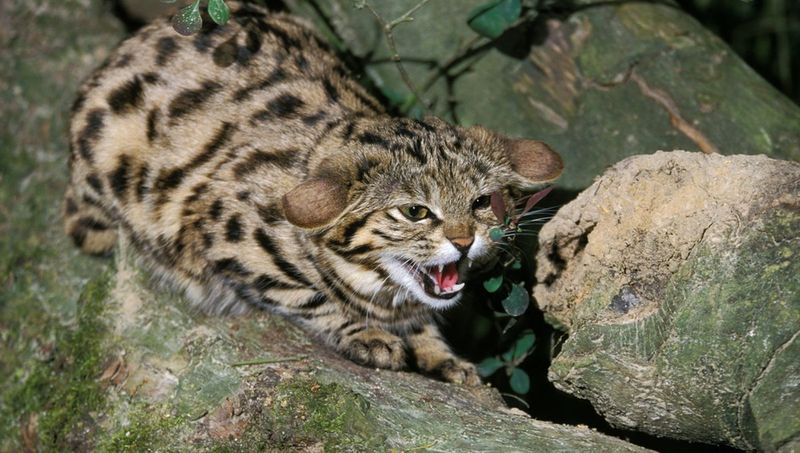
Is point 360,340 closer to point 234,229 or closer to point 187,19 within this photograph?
point 234,229

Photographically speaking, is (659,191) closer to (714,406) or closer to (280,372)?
(714,406)

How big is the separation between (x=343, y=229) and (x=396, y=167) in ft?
1.23

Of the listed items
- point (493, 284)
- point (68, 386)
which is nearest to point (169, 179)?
point (68, 386)

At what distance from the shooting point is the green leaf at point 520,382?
16.0 feet

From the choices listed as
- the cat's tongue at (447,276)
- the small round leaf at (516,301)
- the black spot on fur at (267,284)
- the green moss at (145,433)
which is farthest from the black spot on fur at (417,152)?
the green moss at (145,433)

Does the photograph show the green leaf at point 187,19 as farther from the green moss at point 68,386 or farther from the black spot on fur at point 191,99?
the green moss at point 68,386

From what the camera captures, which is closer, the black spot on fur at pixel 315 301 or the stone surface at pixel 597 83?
the black spot on fur at pixel 315 301

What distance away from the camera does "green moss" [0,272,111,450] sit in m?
4.62

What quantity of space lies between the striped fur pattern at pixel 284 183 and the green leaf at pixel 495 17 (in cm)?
75

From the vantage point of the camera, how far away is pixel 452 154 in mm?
4285

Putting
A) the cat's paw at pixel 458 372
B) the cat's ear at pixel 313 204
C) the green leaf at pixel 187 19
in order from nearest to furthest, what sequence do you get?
the cat's ear at pixel 313 204, the green leaf at pixel 187 19, the cat's paw at pixel 458 372

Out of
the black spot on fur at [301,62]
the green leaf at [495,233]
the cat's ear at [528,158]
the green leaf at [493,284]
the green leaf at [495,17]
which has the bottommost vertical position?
the green leaf at [493,284]

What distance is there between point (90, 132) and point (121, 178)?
33 cm

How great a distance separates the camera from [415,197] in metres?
4.14
